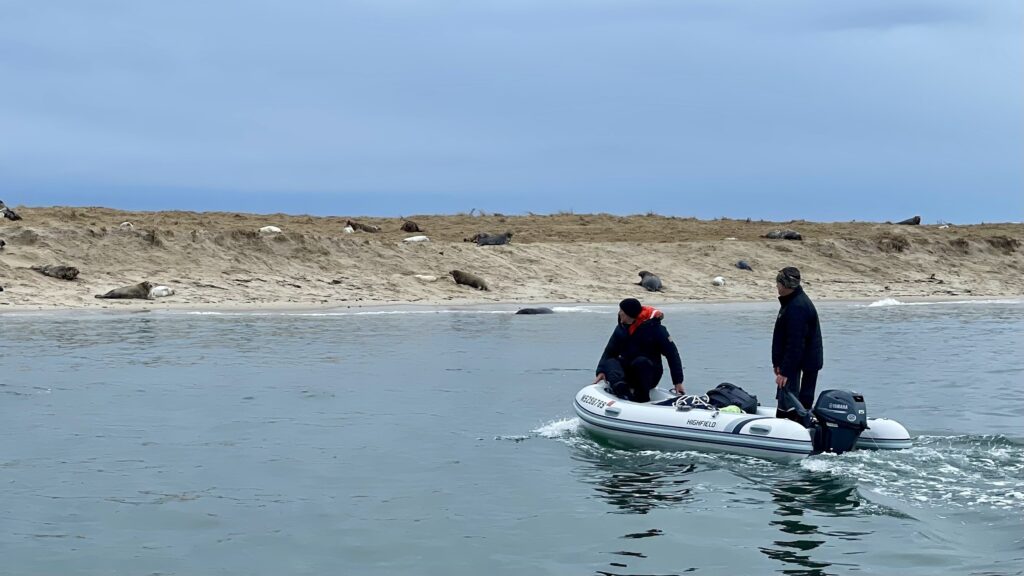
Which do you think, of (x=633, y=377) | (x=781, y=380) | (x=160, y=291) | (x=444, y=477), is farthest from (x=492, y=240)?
(x=444, y=477)

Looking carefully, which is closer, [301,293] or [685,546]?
[685,546]

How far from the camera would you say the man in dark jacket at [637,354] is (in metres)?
10.6

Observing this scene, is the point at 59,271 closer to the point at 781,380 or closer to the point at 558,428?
the point at 558,428

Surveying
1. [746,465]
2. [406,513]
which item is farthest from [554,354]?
[406,513]

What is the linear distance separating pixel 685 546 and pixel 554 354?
1084 cm

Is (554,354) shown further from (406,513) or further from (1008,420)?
(406,513)

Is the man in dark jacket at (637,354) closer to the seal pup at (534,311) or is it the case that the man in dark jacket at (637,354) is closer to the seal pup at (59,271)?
the seal pup at (534,311)

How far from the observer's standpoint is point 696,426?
32.8 ft

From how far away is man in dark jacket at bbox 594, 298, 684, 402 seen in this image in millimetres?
10648

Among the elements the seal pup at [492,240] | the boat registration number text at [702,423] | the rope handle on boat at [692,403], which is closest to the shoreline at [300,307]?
the seal pup at [492,240]

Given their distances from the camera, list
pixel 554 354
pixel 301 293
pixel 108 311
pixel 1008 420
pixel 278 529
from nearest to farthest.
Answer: pixel 278 529
pixel 1008 420
pixel 554 354
pixel 108 311
pixel 301 293

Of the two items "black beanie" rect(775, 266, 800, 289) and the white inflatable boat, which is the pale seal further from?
"black beanie" rect(775, 266, 800, 289)

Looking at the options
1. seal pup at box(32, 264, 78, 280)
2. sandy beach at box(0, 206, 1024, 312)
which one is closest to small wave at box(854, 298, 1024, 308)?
sandy beach at box(0, 206, 1024, 312)

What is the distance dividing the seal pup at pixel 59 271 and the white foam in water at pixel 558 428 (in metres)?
17.5
